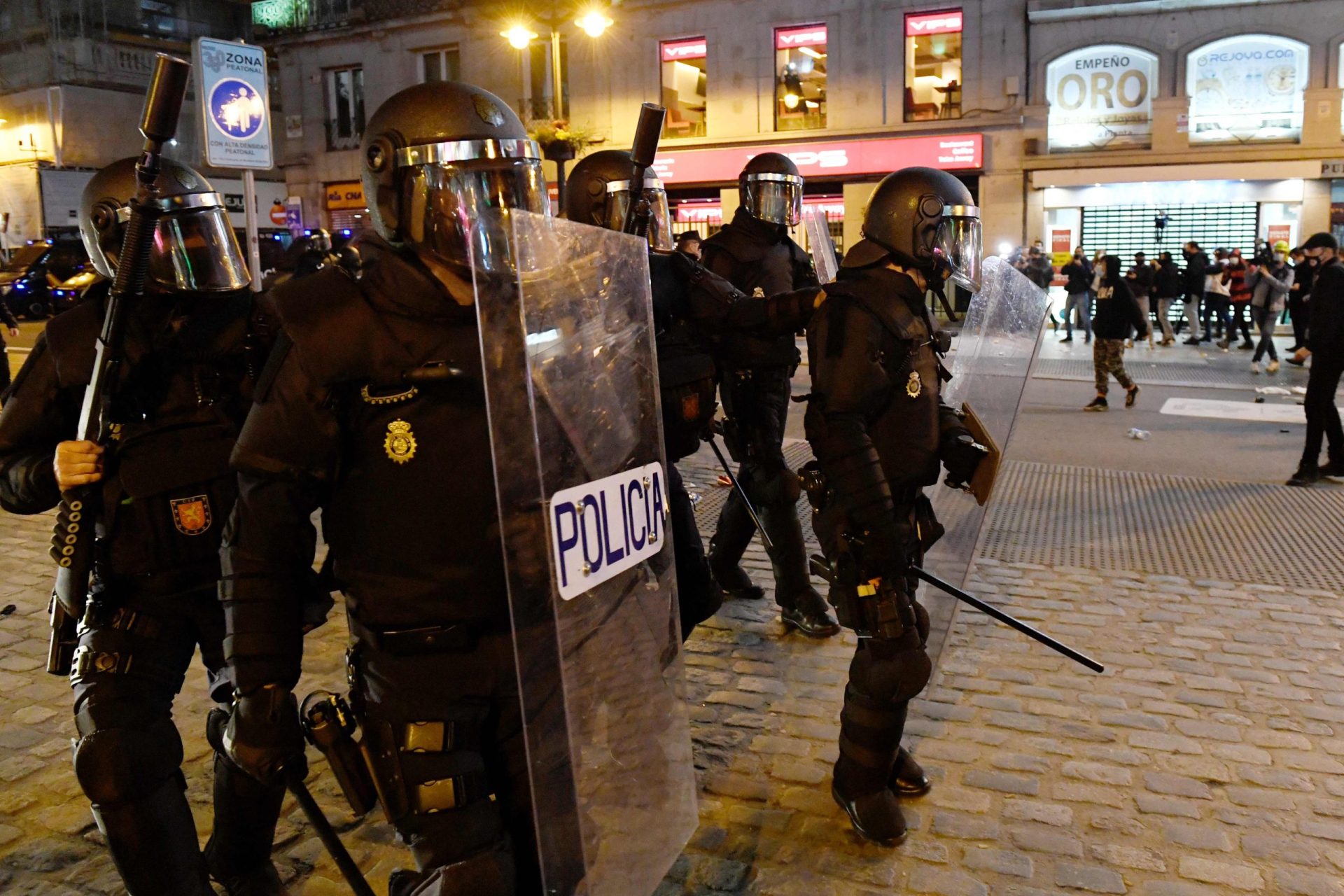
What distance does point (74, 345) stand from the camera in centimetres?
283

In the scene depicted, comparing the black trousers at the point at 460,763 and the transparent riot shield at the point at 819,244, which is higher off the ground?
the transparent riot shield at the point at 819,244

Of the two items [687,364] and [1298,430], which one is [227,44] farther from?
[1298,430]

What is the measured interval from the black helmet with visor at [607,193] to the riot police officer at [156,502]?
2193 millimetres

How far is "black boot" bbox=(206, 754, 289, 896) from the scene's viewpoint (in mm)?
2852

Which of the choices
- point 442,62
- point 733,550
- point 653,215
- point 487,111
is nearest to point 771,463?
point 733,550

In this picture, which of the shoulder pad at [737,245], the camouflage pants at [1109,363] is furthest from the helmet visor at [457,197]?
the camouflage pants at [1109,363]

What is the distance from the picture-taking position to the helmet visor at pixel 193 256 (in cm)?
289

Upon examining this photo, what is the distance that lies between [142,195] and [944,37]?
2332cm

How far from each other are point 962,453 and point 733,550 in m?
2.31

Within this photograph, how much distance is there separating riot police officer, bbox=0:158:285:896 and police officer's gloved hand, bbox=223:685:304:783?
27.9 inches

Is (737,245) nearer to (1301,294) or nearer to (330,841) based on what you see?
(330,841)

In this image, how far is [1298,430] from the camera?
10.1 metres

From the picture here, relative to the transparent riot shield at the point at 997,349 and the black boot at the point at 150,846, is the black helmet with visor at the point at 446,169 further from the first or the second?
the transparent riot shield at the point at 997,349

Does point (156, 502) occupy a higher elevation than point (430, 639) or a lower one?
higher
